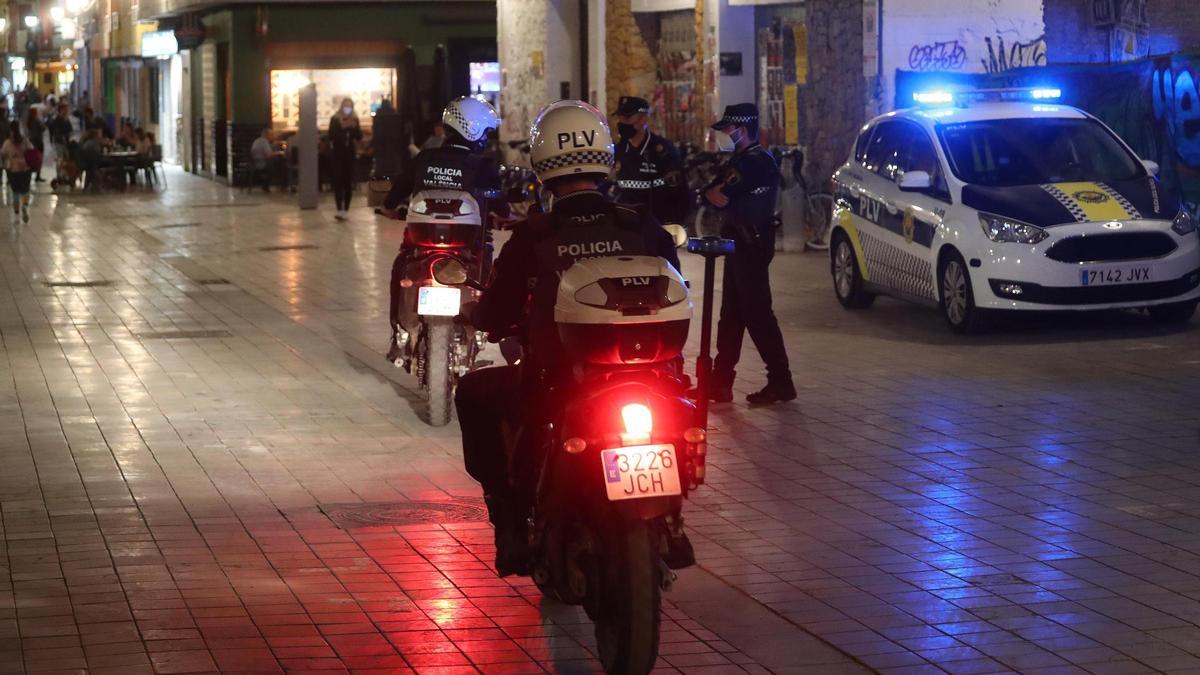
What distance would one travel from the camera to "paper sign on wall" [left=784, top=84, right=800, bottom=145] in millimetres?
24953

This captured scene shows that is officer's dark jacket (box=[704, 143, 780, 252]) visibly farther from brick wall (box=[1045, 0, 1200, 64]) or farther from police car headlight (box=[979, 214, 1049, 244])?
brick wall (box=[1045, 0, 1200, 64])

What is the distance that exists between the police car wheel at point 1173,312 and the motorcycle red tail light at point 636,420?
32.1 feet

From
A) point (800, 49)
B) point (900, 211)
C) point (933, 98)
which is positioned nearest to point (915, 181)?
point (900, 211)

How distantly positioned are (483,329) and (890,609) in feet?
5.97

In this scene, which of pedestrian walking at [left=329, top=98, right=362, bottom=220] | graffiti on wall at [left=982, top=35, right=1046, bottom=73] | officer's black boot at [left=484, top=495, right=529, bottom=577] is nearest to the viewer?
officer's black boot at [left=484, top=495, right=529, bottom=577]

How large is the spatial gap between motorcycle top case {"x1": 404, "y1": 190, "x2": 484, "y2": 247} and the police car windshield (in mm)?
5454

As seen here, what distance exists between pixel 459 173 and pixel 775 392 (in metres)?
2.32

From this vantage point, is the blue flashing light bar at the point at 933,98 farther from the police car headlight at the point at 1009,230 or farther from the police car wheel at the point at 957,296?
the police car headlight at the point at 1009,230

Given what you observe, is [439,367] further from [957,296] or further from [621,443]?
[957,296]

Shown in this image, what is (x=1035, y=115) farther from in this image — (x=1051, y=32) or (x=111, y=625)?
(x=111, y=625)

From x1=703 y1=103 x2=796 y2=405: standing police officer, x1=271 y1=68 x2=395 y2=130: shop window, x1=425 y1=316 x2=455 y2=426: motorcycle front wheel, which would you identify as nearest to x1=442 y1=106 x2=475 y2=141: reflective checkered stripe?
x1=425 y1=316 x2=455 y2=426: motorcycle front wheel

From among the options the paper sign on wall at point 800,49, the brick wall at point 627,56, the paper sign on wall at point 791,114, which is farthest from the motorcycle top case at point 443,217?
the brick wall at point 627,56

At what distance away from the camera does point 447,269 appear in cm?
1046

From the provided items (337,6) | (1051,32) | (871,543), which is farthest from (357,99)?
(871,543)
